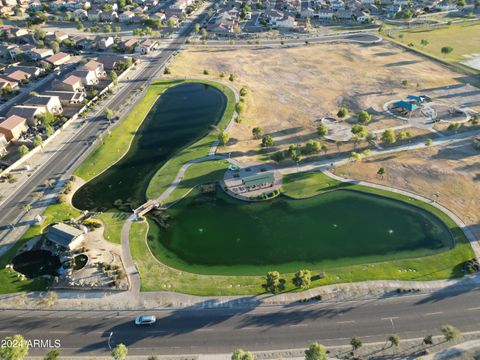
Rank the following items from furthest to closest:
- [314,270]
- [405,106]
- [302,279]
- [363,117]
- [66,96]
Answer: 1. [66,96]
2. [405,106]
3. [363,117]
4. [314,270]
5. [302,279]

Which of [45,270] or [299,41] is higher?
[299,41]

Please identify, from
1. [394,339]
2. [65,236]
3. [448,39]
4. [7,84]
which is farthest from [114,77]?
[448,39]

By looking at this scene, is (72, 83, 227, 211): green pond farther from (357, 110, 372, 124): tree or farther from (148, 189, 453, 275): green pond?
(357, 110, 372, 124): tree

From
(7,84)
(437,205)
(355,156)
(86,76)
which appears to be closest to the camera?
(437,205)

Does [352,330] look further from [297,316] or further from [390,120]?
[390,120]

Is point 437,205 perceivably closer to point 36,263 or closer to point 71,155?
point 36,263

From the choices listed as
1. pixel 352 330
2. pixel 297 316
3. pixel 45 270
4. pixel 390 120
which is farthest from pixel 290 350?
pixel 390 120

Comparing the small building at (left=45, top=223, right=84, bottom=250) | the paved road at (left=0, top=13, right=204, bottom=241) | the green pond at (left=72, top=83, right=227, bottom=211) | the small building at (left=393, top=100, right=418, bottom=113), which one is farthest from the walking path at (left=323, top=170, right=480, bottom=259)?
the paved road at (left=0, top=13, right=204, bottom=241)
